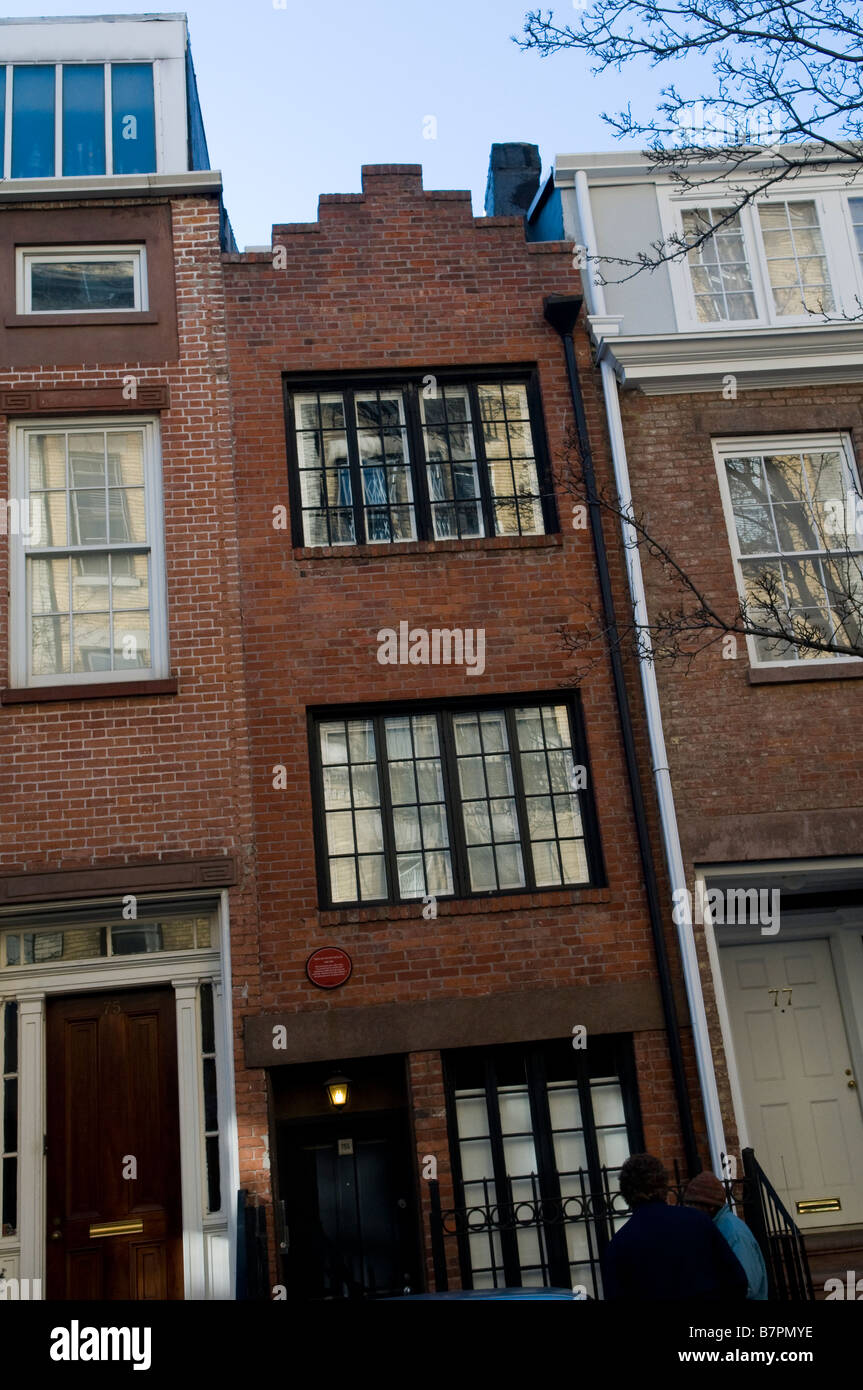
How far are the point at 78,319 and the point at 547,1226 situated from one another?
8467 mm

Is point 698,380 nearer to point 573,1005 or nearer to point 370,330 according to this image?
point 370,330

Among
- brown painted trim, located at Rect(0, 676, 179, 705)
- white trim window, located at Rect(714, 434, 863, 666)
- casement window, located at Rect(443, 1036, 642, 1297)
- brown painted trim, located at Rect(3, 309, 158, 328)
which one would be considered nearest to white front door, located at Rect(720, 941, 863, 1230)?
casement window, located at Rect(443, 1036, 642, 1297)

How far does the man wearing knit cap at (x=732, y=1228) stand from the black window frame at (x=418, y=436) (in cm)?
576

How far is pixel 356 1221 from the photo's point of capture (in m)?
9.60

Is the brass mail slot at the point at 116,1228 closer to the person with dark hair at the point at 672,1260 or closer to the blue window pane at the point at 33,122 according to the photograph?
the person with dark hair at the point at 672,1260

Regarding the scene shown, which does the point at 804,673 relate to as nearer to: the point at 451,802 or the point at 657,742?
the point at 657,742

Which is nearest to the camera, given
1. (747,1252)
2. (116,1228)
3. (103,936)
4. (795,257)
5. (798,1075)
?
(747,1252)

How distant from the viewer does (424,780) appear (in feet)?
34.6

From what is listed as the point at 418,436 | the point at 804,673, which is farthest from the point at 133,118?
the point at 804,673

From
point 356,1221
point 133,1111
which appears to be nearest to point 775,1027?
point 356,1221

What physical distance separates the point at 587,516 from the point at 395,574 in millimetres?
1806

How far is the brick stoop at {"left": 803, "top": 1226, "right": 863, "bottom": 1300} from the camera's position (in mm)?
9688

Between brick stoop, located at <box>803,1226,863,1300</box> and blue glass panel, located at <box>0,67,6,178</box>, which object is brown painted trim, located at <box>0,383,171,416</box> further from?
brick stoop, located at <box>803,1226,863,1300</box>

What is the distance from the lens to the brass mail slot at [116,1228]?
31.0 feet
